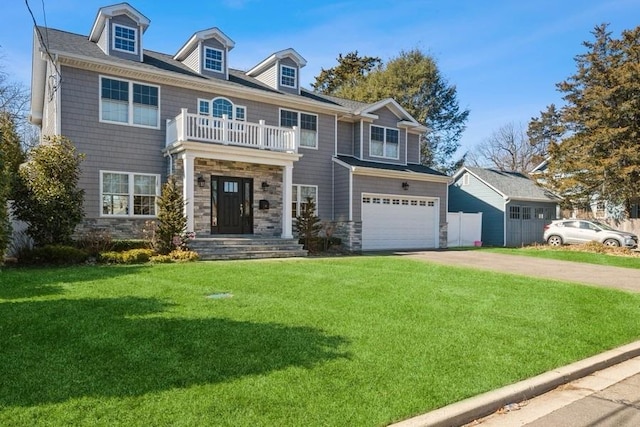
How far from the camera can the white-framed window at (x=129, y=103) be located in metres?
14.0

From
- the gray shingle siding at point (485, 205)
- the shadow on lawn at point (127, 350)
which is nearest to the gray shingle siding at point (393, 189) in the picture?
the gray shingle siding at point (485, 205)

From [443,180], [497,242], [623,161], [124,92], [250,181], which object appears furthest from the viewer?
[497,242]

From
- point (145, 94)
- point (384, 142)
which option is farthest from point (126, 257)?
point (384, 142)

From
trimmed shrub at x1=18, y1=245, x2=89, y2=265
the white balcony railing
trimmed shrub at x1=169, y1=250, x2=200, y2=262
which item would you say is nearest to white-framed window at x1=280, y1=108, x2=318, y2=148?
the white balcony railing

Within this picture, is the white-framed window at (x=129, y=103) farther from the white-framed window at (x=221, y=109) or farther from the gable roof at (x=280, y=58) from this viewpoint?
the gable roof at (x=280, y=58)

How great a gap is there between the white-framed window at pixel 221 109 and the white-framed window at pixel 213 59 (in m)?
1.57

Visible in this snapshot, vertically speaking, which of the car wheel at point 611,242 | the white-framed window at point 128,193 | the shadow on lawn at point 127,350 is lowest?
the shadow on lawn at point 127,350

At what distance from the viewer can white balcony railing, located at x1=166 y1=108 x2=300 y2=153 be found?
46.2 ft

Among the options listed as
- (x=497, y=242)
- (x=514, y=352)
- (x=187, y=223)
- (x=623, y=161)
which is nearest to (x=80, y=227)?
(x=187, y=223)

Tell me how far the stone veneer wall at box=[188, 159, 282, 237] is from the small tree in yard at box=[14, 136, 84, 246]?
3824 millimetres

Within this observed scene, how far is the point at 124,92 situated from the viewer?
14359 mm

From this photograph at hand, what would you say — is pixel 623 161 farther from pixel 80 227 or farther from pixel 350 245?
pixel 80 227

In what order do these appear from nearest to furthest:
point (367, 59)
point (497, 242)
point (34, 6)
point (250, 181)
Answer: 1. point (34, 6)
2. point (250, 181)
3. point (497, 242)
4. point (367, 59)

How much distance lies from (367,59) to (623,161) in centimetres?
2199
